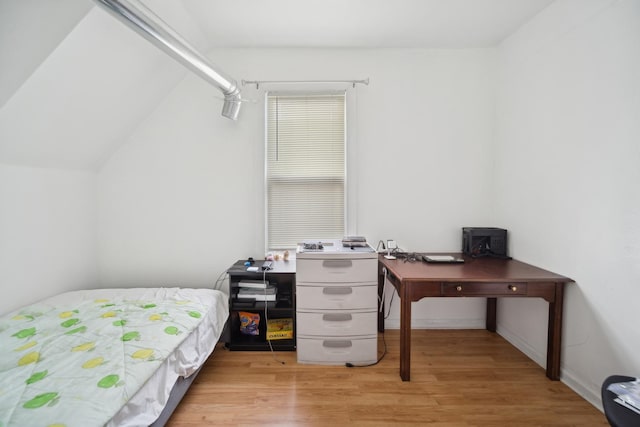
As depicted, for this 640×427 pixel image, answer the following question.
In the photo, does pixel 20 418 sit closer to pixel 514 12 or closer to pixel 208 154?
pixel 208 154

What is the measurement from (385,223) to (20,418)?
2.48 m

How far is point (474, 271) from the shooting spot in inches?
79.0

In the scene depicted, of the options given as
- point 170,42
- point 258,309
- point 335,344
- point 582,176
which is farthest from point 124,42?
point 582,176

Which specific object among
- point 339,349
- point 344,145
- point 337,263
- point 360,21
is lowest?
point 339,349

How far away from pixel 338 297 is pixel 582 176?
5.87 ft

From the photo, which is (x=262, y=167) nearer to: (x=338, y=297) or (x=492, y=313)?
(x=338, y=297)

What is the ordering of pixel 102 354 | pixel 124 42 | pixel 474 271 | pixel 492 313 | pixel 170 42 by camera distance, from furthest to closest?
pixel 492 313 → pixel 474 271 → pixel 124 42 → pixel 170 42 → pixel 102 354

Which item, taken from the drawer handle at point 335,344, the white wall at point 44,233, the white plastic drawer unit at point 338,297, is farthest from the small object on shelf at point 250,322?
the white wall at point 44,233

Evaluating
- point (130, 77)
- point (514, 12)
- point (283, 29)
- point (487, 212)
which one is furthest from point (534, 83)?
point (130, 77)

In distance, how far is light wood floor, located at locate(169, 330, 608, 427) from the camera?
63.2 inches

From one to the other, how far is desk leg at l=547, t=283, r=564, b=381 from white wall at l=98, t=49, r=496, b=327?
2.98 ft

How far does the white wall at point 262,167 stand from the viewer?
103 inches

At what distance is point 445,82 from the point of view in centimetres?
264

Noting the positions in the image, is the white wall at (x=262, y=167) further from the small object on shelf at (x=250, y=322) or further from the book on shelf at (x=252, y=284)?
the small object on shelf at (x=250, y=322)
